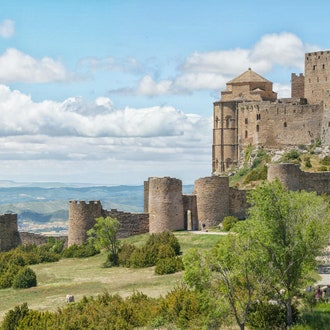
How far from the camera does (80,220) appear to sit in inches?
1895

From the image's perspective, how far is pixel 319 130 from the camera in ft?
224

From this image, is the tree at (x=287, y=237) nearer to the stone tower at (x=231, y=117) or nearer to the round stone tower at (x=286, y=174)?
the round stone tower at (x=286, y=174)

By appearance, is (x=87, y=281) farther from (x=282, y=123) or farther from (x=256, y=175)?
(x=282, y=123)

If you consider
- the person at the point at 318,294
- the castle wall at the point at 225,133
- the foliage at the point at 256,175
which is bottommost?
the person at the point at 318,294

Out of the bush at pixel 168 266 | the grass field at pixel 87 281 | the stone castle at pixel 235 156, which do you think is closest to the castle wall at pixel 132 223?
the stone castle at pixel 235 156

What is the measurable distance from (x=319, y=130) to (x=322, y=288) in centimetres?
4091

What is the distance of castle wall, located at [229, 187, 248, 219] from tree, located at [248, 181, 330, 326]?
21.4 m

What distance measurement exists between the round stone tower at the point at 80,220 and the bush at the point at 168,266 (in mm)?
11339

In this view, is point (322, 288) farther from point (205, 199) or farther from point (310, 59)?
point (310, 59)

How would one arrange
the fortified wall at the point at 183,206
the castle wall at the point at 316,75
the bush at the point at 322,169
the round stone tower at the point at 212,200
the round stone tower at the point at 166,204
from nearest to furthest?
the round stone tower at the point at 166,204, the fortified wall at the point at 183,206, the round stone tower at the point at 212,200, the bush at the point at 322,169, the castle wall at the point at 316,75

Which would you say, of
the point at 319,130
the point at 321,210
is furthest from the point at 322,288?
the point at 319,130

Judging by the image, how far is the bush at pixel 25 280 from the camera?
38938mm

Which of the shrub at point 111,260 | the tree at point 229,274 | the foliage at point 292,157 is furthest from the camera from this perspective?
the foliage at point 292,157

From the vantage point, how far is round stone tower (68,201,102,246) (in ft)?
158
